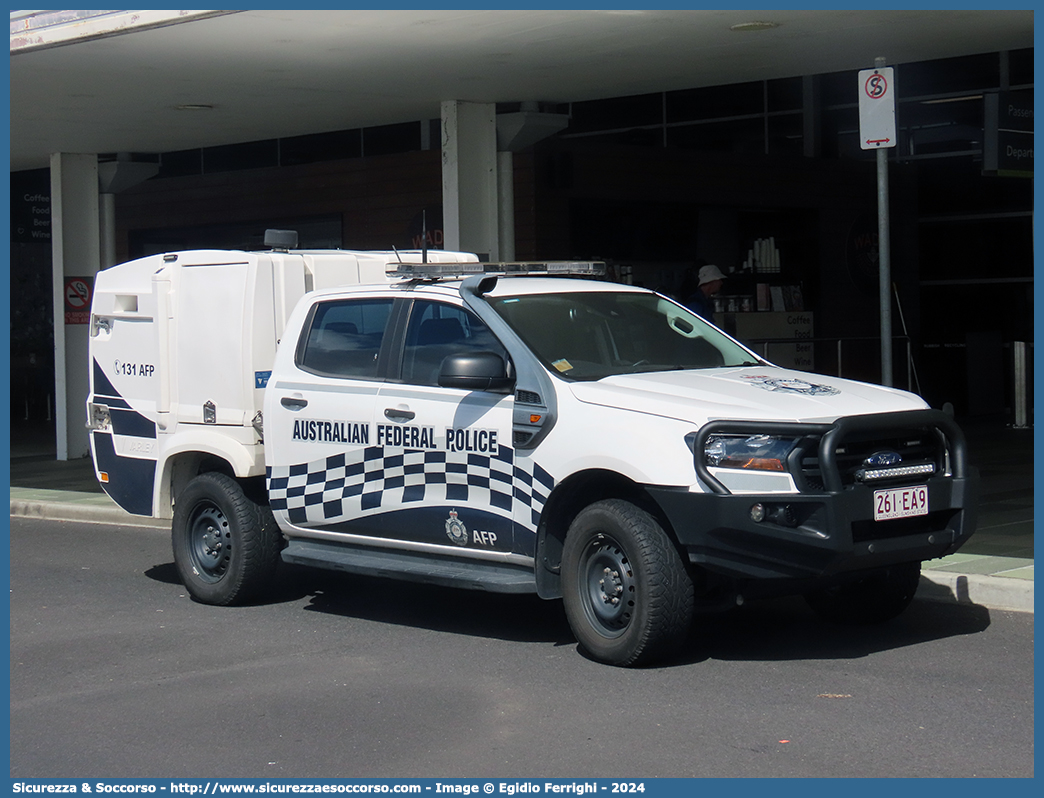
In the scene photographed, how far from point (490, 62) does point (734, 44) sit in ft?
6.87

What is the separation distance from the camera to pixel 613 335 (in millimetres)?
7797

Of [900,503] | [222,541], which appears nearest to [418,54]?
[222,541]

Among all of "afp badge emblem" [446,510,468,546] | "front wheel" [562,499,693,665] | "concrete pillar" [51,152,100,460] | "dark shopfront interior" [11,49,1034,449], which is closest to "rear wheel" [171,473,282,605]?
"afp badge emblem" [446,510,468,546]

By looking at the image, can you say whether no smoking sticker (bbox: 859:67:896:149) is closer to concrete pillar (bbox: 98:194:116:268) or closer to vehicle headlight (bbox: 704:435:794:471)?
vehicle headlight (bbox: 704:435:794:471)

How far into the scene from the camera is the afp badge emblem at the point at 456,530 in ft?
24.6

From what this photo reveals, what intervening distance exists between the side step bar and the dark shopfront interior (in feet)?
25.0

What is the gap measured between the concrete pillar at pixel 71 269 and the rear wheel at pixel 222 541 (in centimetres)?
983

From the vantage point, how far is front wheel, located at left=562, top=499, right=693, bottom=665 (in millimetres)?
6629

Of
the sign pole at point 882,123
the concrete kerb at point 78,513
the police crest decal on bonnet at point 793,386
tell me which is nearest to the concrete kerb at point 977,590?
the sign pole at point 882,123

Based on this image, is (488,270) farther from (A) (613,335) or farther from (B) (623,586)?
(B) (623,586)

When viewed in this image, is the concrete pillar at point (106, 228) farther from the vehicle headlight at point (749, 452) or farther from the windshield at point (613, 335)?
the vehicle headlight at point (749, 452)

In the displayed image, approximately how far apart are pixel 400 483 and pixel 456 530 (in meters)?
0.46
